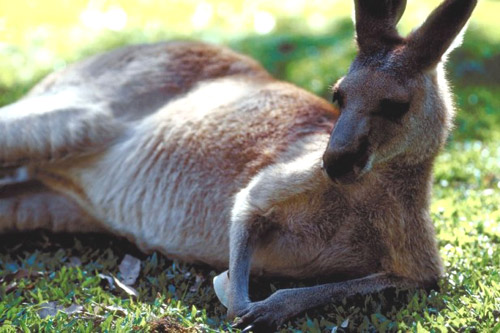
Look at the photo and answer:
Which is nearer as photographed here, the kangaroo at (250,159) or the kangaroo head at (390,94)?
the kangaroo head at (390,94)

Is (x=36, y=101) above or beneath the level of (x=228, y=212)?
above

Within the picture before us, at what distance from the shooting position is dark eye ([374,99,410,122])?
118 inches

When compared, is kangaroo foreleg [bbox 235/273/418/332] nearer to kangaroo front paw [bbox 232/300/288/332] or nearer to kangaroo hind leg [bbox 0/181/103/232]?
kangaroo front paw [bbox 232/300/288/332]

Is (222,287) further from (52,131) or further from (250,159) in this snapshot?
(52,131)

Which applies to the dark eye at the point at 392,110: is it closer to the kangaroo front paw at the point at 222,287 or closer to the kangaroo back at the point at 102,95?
the kangaroo front paw at the point at 222,287

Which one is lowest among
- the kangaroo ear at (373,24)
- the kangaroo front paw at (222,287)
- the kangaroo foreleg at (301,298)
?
the kangaroo front paw at (222,287)

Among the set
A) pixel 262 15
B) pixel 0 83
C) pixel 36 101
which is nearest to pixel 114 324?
pixel 36 101

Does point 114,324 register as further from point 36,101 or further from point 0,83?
point 0,83

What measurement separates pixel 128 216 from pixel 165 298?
2.75 feet

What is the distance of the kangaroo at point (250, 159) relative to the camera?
121 inches

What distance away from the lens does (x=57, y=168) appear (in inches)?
175

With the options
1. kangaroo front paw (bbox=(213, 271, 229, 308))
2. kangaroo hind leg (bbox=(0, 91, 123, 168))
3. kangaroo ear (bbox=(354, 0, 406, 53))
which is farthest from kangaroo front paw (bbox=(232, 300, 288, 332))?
kangaroo hind leg (bbox=(0, 91, 123, 168))

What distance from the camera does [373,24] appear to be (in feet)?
10.6

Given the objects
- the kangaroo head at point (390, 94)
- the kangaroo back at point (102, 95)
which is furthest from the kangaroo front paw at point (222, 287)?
the kangaroo back at point (102, 95)
